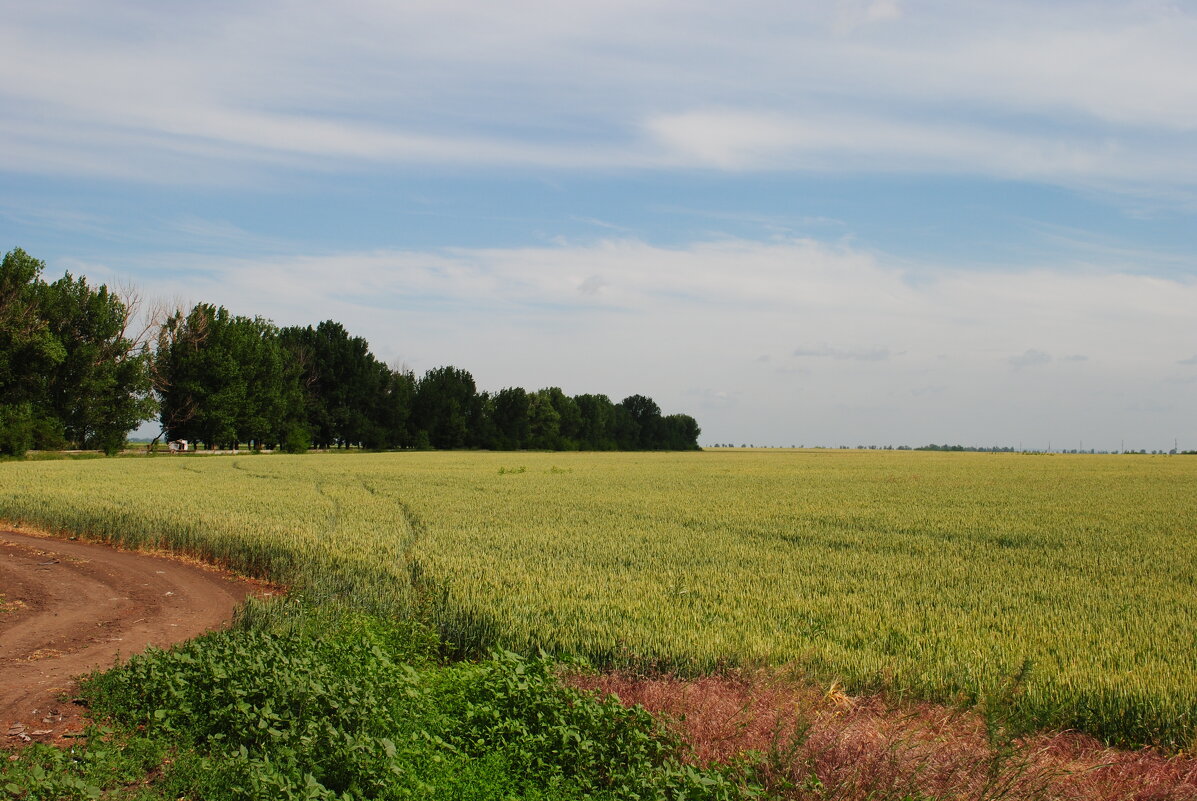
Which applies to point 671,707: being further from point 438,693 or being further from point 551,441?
point 551,441

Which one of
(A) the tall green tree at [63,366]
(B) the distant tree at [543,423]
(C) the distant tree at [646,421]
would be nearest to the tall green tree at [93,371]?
(A) the tall green tree at [63,366]

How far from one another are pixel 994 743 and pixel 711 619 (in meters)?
4.12

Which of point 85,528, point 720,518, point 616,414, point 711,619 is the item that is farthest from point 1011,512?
point 616,414

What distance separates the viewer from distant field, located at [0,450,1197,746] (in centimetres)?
837

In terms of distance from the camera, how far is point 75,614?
11461 mm

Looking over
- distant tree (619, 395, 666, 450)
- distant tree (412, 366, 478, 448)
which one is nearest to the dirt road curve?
distant tree (412, 366, 478, 448)

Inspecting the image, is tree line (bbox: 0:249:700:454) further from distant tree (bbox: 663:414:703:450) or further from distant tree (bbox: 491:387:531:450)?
distant tree (bbox: 663:414:703:450)

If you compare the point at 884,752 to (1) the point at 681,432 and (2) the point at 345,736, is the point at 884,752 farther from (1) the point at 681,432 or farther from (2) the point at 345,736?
(1) the point at 681,432

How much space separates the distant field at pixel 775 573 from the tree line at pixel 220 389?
37.7 m

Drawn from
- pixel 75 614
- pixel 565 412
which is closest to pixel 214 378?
pixel 565 412

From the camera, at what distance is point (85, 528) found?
1967cm

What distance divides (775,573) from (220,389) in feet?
252

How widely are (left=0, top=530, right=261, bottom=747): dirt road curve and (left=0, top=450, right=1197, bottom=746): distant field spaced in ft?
4.15

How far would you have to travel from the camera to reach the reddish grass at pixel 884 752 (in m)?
5.99
